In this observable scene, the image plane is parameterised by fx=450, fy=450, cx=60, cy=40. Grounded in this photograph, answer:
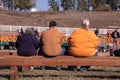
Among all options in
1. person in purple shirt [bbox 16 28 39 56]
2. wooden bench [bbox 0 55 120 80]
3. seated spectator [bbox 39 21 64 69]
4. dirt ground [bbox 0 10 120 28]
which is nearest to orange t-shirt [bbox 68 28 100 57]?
seated spectator [bbox 39 21 64 69]

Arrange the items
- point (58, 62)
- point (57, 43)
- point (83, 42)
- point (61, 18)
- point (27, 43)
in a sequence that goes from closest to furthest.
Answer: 1. point (58, 62)
2. point (83, 42)
3. point (57, 43)
4. point (27, 43)
5. point (61, 18)

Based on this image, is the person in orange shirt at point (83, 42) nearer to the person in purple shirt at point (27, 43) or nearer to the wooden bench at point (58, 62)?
the wooden bench at point (58, 62)

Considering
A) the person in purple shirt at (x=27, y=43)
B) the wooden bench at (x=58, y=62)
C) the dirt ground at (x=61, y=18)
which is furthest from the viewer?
the dirt ground at (x=61, y=18)

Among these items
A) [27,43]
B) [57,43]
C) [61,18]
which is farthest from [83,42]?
[61,18]

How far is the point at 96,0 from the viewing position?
10469 centimetres

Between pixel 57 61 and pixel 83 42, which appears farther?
pixel 83 42

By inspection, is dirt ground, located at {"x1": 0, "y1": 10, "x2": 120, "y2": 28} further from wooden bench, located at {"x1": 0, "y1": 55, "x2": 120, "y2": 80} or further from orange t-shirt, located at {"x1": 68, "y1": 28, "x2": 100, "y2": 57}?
wooden bench, located at {"x1": 0, "y1": 55, "x2": 120, "y2": 80}

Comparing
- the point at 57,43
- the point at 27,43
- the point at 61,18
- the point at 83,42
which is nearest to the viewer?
the point at 83,42

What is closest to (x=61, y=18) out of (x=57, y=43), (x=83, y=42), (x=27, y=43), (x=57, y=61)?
(x=27, y=43)

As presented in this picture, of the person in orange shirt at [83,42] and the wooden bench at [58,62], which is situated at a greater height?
the person in orange shirt at [83,42]

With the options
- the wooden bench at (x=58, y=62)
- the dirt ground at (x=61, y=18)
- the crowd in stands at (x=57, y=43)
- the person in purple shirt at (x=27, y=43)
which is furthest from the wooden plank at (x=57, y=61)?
the dirt ground at (x=61, y=18)

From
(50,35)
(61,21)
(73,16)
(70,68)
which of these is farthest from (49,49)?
(73,16)

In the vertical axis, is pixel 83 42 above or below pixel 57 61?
above

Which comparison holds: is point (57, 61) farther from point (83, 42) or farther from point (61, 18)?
point (61, 18)
